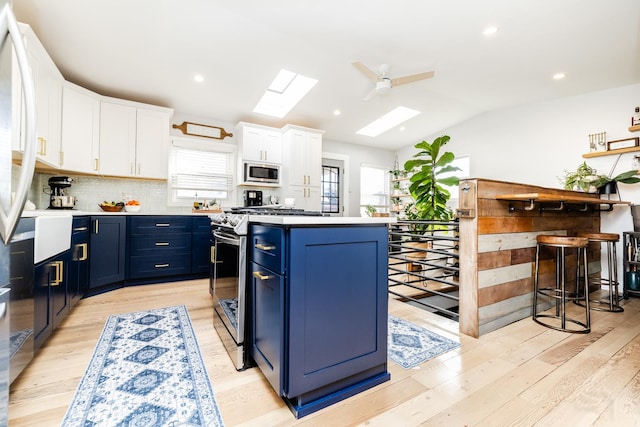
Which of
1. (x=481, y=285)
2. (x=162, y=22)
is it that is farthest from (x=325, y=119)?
(x=481, y=285)

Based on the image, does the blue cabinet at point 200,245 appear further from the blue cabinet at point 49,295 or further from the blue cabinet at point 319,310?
the blue cabinet at point 319,310

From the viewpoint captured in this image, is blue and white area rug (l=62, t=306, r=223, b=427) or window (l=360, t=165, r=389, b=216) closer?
blue and white area rug (l=62, t=306, r=223, b=427)

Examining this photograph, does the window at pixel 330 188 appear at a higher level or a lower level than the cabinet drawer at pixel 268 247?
higher

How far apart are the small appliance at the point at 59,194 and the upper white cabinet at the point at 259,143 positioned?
219 centimetres

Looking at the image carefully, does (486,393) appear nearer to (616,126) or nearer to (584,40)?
(584,40)

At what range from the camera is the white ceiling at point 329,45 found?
252 cm

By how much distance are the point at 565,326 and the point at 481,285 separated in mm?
850

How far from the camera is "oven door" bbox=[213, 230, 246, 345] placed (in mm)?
1545

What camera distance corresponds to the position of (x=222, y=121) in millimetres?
4598

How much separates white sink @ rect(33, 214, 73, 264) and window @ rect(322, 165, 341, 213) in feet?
13.6

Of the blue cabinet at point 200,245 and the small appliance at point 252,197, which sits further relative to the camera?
the small appliance at point 252,197

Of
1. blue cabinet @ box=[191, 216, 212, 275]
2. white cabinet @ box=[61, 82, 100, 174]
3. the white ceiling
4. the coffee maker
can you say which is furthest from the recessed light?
the coffee maker

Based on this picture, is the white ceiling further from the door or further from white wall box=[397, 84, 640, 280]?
the door

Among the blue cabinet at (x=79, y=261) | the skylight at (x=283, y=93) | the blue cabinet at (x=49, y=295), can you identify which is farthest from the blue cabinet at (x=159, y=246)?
the skylight at (x=283, y=93)
